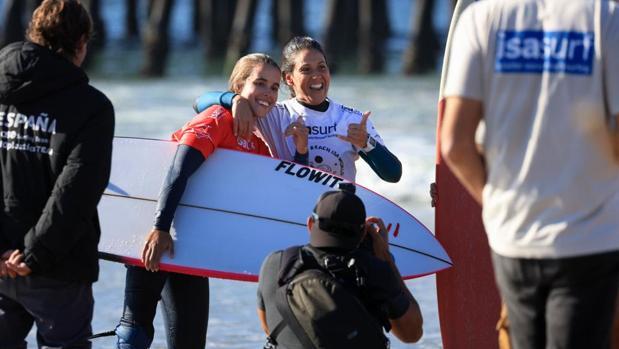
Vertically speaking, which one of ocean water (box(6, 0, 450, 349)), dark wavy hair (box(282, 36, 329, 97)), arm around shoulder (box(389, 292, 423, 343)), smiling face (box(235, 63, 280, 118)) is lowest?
ocean water (box(6, 0, 450, 349))

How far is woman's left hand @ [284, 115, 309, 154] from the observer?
13.6 feet

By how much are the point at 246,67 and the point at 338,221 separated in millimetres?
1247

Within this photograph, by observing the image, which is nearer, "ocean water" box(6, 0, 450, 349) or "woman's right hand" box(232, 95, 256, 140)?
"woman's right hand" box(232, 95, 256, 140)

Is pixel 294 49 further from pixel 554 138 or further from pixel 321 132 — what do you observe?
pixel 554 138

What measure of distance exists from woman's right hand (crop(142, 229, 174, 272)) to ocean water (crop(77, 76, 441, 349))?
35.8 inches

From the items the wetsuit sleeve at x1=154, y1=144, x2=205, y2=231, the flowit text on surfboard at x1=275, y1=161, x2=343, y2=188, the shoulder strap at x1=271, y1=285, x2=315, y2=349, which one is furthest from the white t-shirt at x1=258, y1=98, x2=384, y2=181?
the shoulder strap at x1=271, y1=285, x2=315, y2=349

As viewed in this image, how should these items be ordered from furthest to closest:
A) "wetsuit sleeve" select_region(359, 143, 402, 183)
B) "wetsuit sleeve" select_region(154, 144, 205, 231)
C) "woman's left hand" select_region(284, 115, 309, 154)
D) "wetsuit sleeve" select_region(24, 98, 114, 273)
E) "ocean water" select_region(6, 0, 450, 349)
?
"ocean water" select_region(6, 0, 450, 349) → "wetsuit sleeve" select_region(359, 143, 402, 183) → "woman's left hand" select_region(284, 115, 309, 154) → "wetsuit sleeve" select_region(154, 144, 205, 231) → "wetsuit sleeve" select_region(24, 98, 114, 273)

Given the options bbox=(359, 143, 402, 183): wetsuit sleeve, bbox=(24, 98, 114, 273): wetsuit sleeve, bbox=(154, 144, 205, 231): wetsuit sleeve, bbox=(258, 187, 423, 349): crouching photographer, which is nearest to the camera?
bbox=(258, 187, 423, 349): crouching photographer

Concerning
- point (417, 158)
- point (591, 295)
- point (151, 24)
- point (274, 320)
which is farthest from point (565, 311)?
point (151, 24)

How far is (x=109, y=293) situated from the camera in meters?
6.53

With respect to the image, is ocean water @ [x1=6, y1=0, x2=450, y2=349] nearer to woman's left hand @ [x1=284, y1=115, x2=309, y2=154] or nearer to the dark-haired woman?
woman's left hand @ [x1=284, y1=115, x2=309, y2=154]

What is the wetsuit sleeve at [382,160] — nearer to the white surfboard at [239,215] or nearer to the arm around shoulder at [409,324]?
the white surfboard at [239,215]

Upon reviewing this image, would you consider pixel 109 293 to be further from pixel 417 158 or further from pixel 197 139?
pixel 417 158

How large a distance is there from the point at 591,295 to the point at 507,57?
1.69 feet
